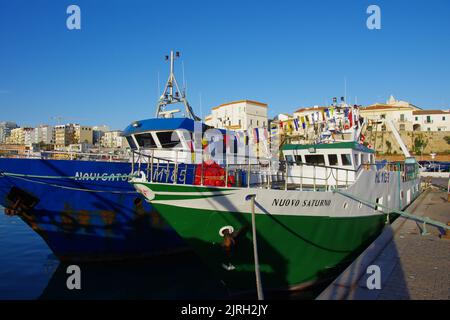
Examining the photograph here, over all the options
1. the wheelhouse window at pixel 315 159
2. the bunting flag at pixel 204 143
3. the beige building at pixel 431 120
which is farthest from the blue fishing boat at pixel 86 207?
the beige building at pixel 431 120

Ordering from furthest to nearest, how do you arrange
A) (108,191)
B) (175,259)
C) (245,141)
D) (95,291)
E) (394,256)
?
1. (245,141)
2. (175,259)
3. (108,191)
4. (95,291)
5. (394,256)

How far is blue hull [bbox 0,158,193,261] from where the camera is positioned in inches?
437

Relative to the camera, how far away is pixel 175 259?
46.3 feet

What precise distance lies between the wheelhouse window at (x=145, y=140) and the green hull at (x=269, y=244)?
811cm

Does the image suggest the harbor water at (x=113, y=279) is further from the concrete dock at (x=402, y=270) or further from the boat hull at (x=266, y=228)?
the concrete dock at (x=402, y=270)

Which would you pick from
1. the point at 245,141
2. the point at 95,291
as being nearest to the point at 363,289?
the point at 95,291

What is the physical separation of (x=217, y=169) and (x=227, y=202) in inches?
42.6

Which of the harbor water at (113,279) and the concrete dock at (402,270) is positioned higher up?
the concrete dock at (402,270)

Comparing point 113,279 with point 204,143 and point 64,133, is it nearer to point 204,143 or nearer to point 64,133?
point 204,143

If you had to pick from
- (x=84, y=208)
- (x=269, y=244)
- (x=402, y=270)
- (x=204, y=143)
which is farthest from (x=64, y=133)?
(x=402, y=270)

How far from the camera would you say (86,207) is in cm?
1184

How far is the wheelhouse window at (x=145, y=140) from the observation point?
15.5 metres

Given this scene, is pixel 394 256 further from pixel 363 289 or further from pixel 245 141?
pixel 245 141

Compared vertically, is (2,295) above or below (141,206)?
below
